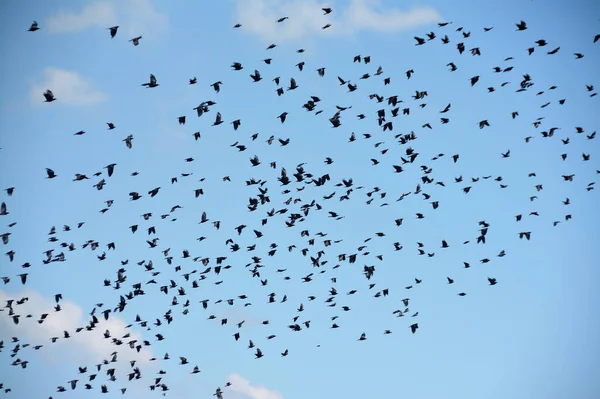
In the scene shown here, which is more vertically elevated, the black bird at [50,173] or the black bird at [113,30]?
the black bird at [113,30]

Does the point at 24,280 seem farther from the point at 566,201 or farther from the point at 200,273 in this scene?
the point at 566,201

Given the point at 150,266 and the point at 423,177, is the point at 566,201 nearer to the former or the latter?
the point at 423,177

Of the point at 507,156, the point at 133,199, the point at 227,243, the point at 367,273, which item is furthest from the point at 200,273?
the point at 507,156

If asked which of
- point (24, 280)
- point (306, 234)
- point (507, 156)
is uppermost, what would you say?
point (507, 156)

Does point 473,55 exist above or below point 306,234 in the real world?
above

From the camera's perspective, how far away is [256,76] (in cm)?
Result: 5812

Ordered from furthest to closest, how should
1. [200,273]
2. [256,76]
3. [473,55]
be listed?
[200,273] → [473,55] → [256,76]

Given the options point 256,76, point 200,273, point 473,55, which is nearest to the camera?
point 256,76

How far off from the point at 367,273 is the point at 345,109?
36.2 ft

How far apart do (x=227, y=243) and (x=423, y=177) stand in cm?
1368

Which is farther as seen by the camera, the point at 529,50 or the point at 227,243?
the point at 227,243

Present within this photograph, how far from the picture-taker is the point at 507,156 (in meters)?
66.3

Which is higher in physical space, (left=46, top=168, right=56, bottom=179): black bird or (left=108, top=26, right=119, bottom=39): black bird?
(left=108, top=26, right=119, bottom=39): black bird

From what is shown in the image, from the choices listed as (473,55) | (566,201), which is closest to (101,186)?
(473,55)
